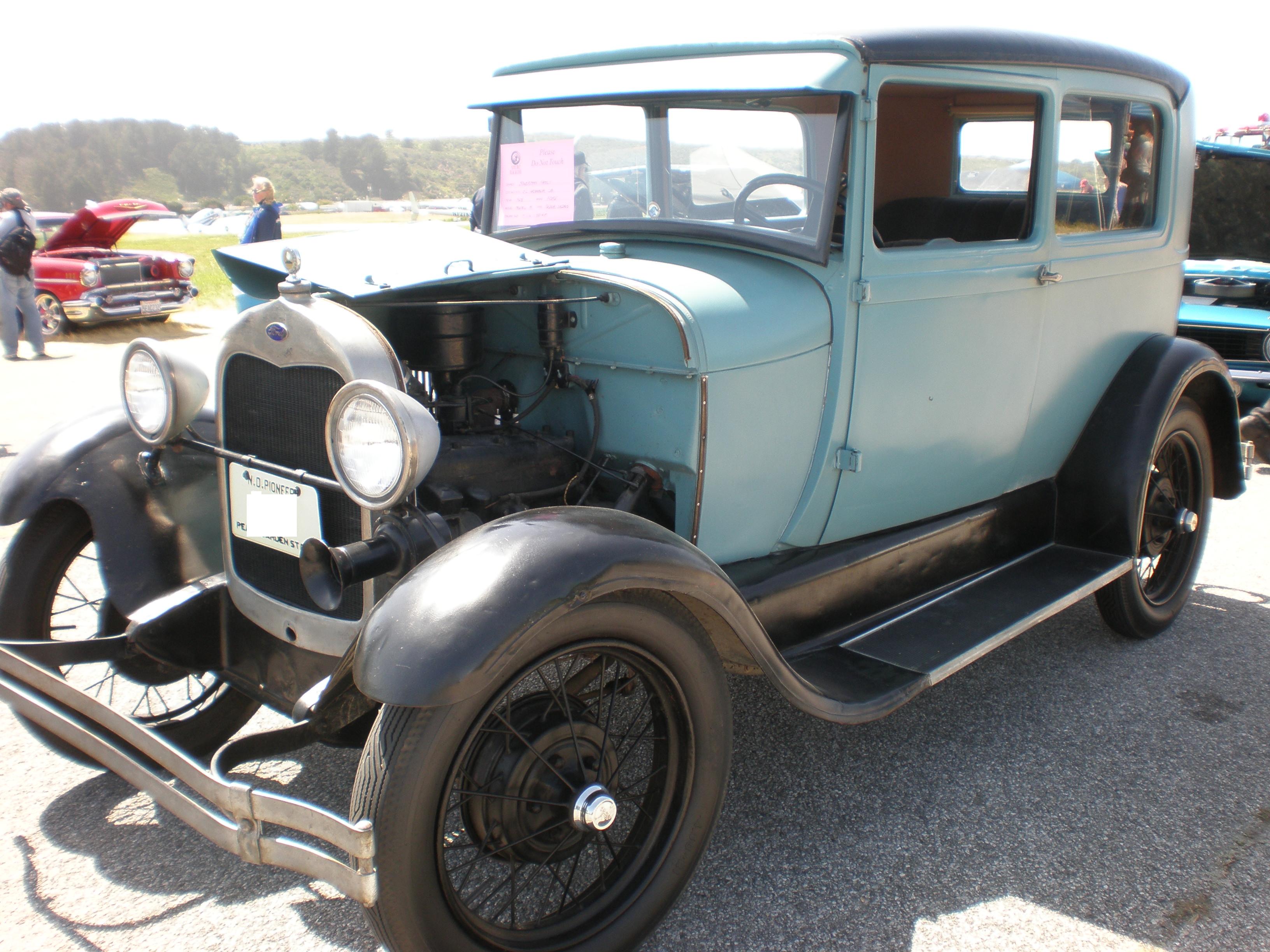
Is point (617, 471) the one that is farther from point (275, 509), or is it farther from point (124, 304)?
point (124, 304)

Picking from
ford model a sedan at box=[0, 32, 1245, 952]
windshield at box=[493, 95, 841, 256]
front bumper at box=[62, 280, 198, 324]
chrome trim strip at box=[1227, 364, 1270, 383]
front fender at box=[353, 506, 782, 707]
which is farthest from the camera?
front bumper at box=[62, 280, 198, 324]

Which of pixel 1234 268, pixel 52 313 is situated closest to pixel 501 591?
pixel 1234 268

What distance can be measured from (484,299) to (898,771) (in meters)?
1.71

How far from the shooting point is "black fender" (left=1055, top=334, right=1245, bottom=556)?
312 cm

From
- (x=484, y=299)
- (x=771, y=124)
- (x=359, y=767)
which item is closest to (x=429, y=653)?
(x=359, y=767)

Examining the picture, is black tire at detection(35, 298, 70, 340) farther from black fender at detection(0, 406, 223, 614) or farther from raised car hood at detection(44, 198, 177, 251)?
black fender at detection(0, 406, 223, 614)

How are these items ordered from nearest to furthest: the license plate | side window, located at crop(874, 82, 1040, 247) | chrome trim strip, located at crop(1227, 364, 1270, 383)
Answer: the license plate
side window, located at crop(874, 82, 1040, 247)
chrome trim strip, located at crop(1227, 364, 1270, 383)

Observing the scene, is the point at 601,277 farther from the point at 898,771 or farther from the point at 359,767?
the point at 898,771

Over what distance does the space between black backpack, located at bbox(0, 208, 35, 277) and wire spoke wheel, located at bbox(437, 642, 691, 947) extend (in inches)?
392

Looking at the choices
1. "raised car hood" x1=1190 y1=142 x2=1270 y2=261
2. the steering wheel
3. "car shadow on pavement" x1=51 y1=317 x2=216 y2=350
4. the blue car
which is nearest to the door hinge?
the steering wheel

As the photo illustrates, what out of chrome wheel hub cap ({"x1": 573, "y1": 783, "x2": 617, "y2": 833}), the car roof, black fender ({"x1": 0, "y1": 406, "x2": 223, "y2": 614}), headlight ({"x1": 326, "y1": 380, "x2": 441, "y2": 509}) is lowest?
chrome wheel hub cap ({"x1": 573, "y1": 783, "x2": 617, "y2": 833})

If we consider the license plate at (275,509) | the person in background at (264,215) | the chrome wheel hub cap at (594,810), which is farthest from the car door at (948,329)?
the person in background at (264,215)

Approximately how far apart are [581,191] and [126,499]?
1.53 metres

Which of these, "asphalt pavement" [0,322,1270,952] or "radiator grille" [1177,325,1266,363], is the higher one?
"radiator grille" [1177,325,1266,363]
